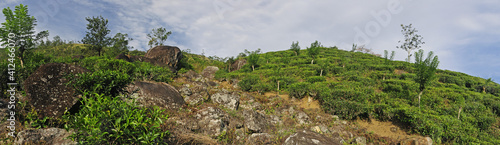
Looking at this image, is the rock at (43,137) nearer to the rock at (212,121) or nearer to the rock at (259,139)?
the rock at (212,121)

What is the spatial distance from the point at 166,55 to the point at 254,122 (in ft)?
71.7

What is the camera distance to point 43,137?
475 cm

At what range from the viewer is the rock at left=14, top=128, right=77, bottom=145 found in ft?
14.7

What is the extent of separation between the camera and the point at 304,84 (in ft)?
54.5

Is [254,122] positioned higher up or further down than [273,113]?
higher up

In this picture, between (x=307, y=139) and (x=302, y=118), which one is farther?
(x=302, y=118)

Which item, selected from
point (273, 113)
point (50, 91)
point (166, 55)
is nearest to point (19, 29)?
point (50, 91)

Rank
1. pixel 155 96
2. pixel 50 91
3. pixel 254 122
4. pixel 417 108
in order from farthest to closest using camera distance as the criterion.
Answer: pixel 417 108 → pixel 254 122 → pixel 155 96 → pixel 50 91

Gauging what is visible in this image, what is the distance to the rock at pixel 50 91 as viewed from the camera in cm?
566

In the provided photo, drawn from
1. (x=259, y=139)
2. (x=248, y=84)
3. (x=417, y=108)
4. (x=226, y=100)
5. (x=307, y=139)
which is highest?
(x=248, y=84)

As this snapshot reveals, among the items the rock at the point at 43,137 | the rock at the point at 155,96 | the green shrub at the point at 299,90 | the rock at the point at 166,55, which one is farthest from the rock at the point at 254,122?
the rock at the point at 166,55

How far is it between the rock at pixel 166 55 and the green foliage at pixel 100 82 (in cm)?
2128

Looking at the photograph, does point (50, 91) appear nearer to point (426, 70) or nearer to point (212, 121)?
point (212, 121)

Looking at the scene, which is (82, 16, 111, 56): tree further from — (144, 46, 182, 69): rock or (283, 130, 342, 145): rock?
(283, 130, 342, 145): rock
